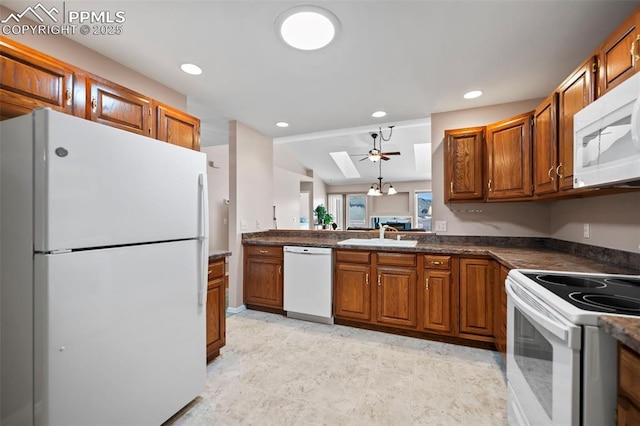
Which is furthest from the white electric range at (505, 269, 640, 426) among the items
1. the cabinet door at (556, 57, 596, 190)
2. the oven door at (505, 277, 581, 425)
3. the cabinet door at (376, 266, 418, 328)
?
the cabinet door at (376, 266, 418, 328)

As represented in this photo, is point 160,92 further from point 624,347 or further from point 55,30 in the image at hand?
point 624,347

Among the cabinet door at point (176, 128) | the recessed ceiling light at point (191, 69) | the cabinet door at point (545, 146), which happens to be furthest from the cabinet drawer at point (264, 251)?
the cabinet door at point (545, 146)

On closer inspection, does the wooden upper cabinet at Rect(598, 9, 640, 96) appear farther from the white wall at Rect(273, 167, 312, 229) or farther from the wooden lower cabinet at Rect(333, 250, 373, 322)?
the white wall at Rect(273, 167, 312, 229)

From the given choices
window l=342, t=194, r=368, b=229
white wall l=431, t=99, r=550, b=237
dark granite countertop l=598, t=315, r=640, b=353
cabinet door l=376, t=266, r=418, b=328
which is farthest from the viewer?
window l=342, t=194, r=368, b=229

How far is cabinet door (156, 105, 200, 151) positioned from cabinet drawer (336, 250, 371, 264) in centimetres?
182

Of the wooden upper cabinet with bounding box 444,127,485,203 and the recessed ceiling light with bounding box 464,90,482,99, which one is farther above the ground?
the recessed ceiling light with bounding box 464,90,482,99

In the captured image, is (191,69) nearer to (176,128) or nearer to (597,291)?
(176,128)

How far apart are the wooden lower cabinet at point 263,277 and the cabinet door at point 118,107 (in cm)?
185

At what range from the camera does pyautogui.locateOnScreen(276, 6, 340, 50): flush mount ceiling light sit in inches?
63.1

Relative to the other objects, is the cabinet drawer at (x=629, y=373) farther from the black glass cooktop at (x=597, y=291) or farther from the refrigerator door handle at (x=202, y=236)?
the refrigerator door handle at (x=202, y=236)

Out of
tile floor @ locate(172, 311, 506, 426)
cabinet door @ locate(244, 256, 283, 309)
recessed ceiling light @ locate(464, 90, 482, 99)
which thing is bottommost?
tile floor @ locate(172, 311, 506, 426)

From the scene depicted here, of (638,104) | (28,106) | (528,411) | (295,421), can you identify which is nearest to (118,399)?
(295,421)

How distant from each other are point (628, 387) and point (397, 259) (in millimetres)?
2003

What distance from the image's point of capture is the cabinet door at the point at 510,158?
2.42m
